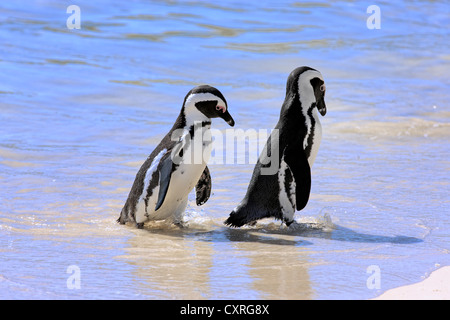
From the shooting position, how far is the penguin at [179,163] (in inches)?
197

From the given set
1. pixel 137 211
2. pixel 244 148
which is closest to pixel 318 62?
pixel 244 148

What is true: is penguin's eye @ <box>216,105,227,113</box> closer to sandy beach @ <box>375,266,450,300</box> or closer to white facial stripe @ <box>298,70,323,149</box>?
white facial stripe @ <box>298,70,323,149</box>

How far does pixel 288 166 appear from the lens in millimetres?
5164

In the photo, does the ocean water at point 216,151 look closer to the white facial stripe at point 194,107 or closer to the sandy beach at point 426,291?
the sandy beach at point 426,291

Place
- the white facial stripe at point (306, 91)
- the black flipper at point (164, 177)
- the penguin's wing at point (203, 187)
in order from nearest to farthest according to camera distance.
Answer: the black flipper at point (164, 177), the white facial stripe at point (306, 91), the penguin's wing at point (203, 187)

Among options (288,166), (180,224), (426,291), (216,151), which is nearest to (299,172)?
(288,166)

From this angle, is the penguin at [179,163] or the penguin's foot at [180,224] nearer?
the penguin at [179,163]

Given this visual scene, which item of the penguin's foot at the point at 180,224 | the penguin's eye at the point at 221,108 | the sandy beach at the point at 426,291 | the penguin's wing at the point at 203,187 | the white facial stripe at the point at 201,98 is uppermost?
the white facial stripe at the point at 201,98

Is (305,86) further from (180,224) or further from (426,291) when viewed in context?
(426,291)

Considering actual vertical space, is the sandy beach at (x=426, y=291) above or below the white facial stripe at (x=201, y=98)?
below

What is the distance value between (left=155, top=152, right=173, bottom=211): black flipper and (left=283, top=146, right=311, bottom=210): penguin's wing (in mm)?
766

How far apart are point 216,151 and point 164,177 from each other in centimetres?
283

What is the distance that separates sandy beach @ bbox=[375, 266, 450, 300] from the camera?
3.52 metres

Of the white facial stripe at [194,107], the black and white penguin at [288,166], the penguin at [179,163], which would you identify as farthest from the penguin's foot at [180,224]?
the white facial stripe at [194,107]
